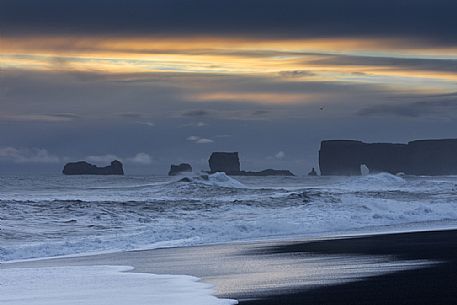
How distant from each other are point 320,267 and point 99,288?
4404 millimetres

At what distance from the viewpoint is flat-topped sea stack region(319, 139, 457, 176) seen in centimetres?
14038

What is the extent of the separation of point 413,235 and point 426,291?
37.7 ft

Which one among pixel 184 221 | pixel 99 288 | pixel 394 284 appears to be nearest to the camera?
pixel 394 284

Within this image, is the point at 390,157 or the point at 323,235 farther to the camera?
the point at 390,157

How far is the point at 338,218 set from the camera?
1194 inches

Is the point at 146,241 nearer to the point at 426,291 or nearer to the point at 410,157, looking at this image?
the point at 426,291

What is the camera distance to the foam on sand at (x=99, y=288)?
13312 millimetres

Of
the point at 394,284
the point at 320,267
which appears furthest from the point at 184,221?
the point at 394,284

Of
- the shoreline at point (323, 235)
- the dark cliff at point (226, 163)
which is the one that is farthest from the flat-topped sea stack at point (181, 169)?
the shoreline at point (323, 235)

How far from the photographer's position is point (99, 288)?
14.7m

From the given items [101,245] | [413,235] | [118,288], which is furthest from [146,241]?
[118,288]

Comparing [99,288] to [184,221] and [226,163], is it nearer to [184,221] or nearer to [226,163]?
[184,221]

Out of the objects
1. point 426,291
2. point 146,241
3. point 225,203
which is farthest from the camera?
point 225,203

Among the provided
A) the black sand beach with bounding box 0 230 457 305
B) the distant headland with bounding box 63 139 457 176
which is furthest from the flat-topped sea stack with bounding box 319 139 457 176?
the black sand beach with bounding box 0 230 457 305
